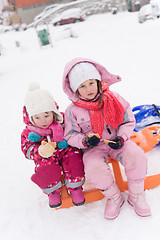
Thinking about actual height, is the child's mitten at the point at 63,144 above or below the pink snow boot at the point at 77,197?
above

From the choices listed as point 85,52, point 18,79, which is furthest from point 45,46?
point 18,79

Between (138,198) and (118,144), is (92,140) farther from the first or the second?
(138,198)

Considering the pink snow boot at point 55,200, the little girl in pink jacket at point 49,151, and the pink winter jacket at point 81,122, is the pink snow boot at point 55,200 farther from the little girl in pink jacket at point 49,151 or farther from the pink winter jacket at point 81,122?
the pink winter jacket at point 81,122

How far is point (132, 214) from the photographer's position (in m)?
1.34

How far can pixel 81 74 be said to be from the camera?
1363 mm

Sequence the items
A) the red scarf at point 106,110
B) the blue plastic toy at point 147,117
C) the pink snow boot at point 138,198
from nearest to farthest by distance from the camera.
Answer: the pink snow boot at point 138,198, the red scarf at point 106,110, the blue plastic toy at point 147,117

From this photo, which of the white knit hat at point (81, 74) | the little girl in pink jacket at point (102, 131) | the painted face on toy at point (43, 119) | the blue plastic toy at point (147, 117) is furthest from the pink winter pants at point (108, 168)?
the blue plastic toy at point (147, 117)

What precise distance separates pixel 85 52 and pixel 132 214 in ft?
17.1

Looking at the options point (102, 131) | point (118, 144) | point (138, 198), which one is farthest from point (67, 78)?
point (138, 198)

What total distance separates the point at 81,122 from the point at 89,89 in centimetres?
22

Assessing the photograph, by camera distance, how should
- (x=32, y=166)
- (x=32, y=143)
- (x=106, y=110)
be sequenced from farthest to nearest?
(x=32, y=166), (x=32, y=143), (x=106, y=110)

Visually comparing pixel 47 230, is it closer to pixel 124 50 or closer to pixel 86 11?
pixel 124 50

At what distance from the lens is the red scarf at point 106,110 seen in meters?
1.41

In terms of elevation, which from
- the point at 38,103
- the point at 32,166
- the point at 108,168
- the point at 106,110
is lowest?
the point at 32,166
